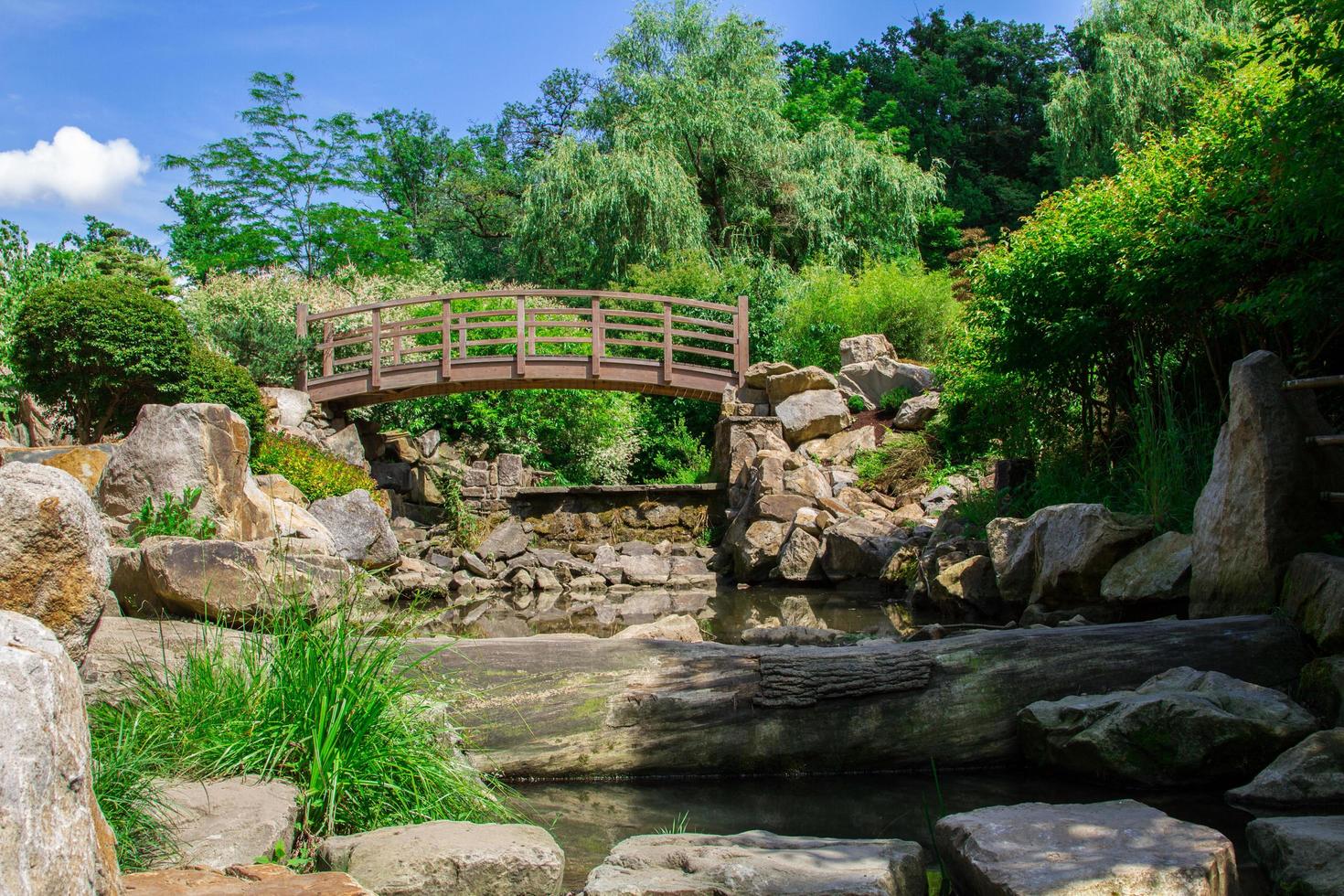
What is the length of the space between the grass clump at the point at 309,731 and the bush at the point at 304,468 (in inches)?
333

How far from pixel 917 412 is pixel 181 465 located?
29.6ft

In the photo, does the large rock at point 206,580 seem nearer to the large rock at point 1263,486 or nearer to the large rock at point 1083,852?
the large rock at point 1083,852

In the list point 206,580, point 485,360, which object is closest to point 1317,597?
point 206,580

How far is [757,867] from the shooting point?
265 cm

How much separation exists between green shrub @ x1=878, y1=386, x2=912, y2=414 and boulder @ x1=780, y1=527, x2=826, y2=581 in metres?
4.26

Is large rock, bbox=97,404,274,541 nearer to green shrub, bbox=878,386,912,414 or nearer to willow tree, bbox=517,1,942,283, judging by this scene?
green shrub, bbox=878,386,912,414

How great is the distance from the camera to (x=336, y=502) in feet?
34.6

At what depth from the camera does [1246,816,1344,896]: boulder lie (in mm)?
2586

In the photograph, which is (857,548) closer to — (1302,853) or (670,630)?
(670,630)

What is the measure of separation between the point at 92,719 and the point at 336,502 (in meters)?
7.56

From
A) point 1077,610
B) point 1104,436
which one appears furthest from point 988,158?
point 1077,610

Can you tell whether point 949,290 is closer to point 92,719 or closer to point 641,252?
point 641,252

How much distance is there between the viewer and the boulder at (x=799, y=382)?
1432 centimetres

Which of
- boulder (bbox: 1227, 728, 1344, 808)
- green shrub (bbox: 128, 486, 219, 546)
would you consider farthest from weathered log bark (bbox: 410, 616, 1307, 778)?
green shrub (bbox: 128, 486, 219, 546)
